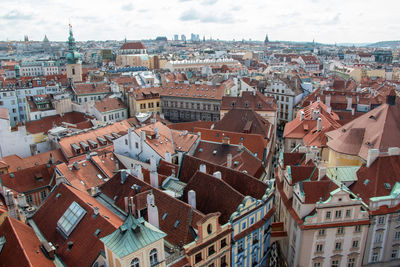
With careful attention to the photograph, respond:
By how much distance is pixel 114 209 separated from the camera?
40.2 meters

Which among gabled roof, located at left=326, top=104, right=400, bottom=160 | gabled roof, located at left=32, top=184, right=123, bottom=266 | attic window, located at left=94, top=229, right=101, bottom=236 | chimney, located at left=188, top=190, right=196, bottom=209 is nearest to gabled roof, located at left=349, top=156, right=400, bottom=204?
gabled roof, located at left=326, top=104, right=400, bottom=160

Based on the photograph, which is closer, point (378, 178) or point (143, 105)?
point (378, 178)

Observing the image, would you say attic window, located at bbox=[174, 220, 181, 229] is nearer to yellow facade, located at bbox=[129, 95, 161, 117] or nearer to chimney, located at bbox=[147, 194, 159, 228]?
chimney, located at bbox=[147, 194, 159, 228]

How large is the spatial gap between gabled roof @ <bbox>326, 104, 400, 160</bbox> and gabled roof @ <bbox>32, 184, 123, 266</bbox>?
34.5 metres

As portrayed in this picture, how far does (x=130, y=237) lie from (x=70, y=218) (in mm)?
10036

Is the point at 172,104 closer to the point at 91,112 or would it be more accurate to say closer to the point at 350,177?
the point at 91,112

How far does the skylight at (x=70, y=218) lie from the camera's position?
32312 mm

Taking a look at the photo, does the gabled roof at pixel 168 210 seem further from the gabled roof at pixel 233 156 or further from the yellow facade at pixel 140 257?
the gabled roof at pixel 233 156

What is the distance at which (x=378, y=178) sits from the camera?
136ft

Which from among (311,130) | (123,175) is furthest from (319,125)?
(123,175)

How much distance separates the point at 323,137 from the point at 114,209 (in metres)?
38.6

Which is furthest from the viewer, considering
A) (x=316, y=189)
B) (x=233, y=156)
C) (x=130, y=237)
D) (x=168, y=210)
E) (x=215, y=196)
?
(x=233, y=156)

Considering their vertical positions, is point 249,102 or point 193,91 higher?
point 193,91

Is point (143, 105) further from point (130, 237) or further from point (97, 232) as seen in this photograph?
point (130, 237)
